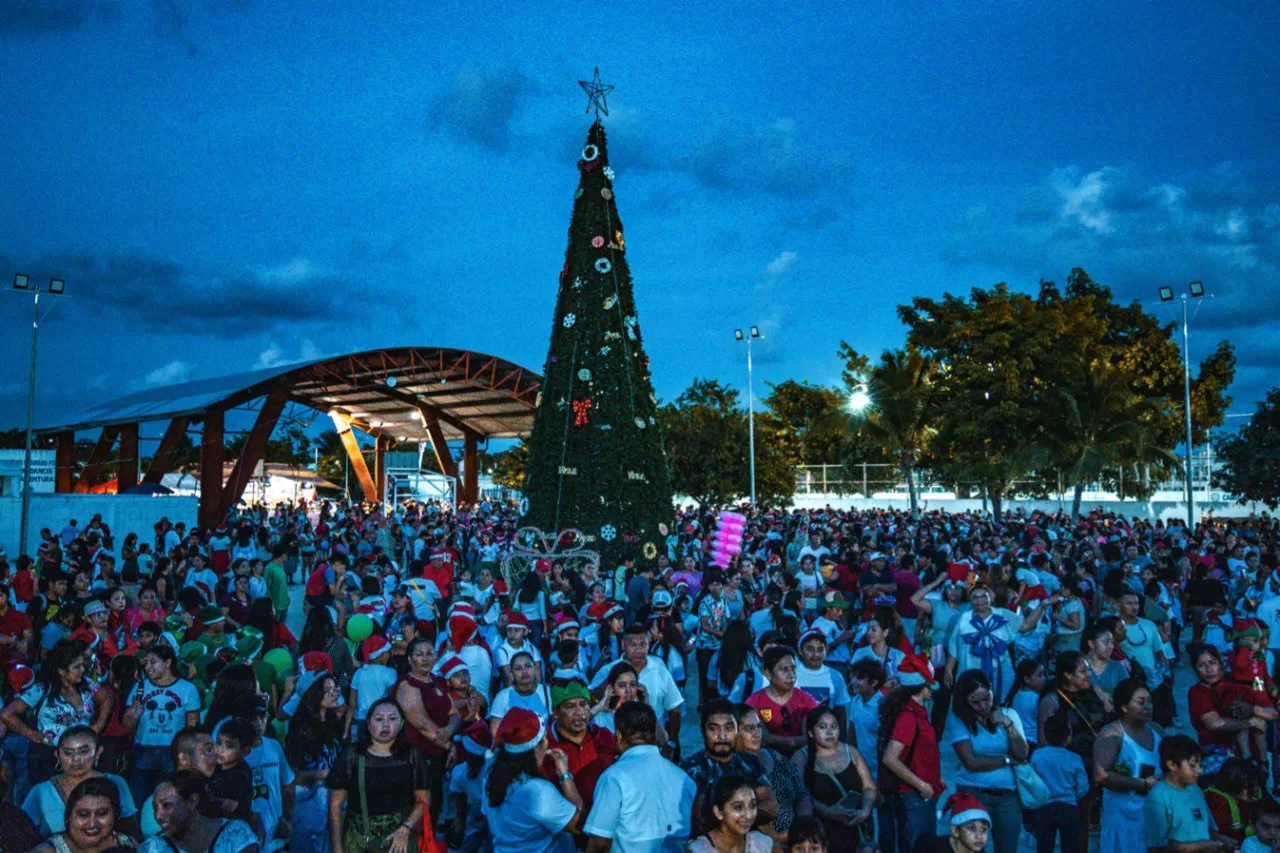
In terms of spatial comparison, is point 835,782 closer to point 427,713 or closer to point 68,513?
point 427,713

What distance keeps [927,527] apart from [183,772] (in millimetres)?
17965

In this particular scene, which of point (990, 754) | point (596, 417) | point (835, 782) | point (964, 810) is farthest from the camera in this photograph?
point (596, 417)

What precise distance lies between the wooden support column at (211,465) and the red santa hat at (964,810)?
84.6 feet

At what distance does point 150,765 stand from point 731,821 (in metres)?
4.08

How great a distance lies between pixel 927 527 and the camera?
2048 cm

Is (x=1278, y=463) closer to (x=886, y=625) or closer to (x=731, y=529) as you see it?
(x=731, y=529)

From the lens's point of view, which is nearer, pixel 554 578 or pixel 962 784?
pixel 962 784

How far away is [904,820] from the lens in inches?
201

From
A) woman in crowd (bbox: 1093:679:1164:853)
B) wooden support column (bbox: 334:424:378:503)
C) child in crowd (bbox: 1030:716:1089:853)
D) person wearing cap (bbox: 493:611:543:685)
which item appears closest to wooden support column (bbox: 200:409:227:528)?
wooden support column (bbox: 334:424:378:503)

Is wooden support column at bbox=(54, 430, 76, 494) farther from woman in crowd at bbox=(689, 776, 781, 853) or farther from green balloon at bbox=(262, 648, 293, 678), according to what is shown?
woman in crowd at bbox=(689, 776, 781, 853)

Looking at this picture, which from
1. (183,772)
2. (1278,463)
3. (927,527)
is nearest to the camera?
(183,772)

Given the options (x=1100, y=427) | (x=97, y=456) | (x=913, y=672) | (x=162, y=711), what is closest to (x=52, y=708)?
(x=162, y=711)

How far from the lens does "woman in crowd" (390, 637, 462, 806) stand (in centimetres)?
564

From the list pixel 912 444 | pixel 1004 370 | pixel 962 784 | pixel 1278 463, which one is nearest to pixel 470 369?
pixel 912 444
